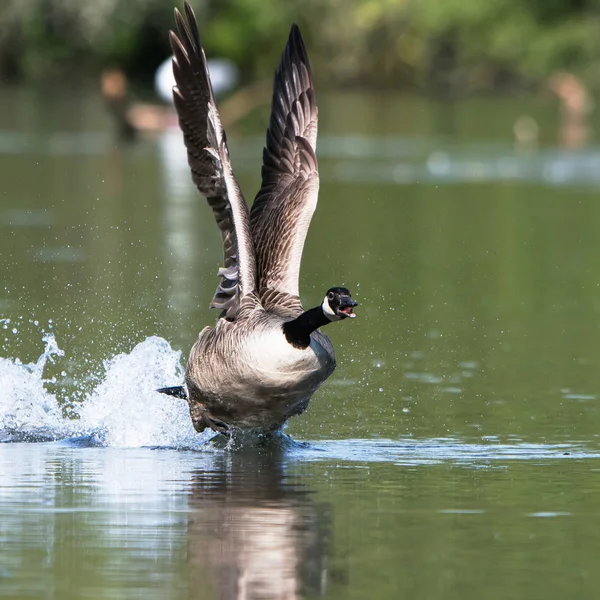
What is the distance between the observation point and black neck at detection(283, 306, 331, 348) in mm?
8828

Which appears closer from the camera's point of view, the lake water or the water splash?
the lake water

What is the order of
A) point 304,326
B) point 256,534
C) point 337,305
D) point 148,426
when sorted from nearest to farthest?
point 256,534 < point 337,305 < point 304,326 < point 148,426

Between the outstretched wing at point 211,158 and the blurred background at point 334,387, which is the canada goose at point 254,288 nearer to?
the outstretched wing at point 211,158

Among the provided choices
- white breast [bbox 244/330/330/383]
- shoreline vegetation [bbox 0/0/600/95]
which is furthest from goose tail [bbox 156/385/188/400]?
shoreline vegetation [bbox 0/0/600/95]

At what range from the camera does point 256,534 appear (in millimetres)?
6977

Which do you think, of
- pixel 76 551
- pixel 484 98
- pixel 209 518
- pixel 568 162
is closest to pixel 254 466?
pixel 209 518

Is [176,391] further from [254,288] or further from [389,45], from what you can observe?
[389,45]

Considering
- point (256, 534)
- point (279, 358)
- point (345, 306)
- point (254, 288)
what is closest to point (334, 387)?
point (254, 288)

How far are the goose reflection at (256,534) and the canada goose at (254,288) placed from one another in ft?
1.69

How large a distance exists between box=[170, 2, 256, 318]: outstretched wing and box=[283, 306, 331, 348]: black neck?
78 centimetres

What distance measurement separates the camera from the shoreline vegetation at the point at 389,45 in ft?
196

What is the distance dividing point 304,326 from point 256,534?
2.10 meters

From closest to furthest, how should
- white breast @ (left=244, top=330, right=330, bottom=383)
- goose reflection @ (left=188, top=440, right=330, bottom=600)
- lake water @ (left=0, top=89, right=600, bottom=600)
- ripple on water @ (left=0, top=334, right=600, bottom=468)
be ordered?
1. goose reflection @ (left=188, top=440, right=330, bottom=600)
2. lake water @ (left=0, top=89, right=600, bottom=600)
3. white breast @ (left=244, top=330, right=330, bottom=383)
4. ripple on water @ (left=0, top=334, right=600, bottom=468)

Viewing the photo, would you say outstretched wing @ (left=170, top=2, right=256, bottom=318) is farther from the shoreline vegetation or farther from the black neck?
the shoreline vegetation
